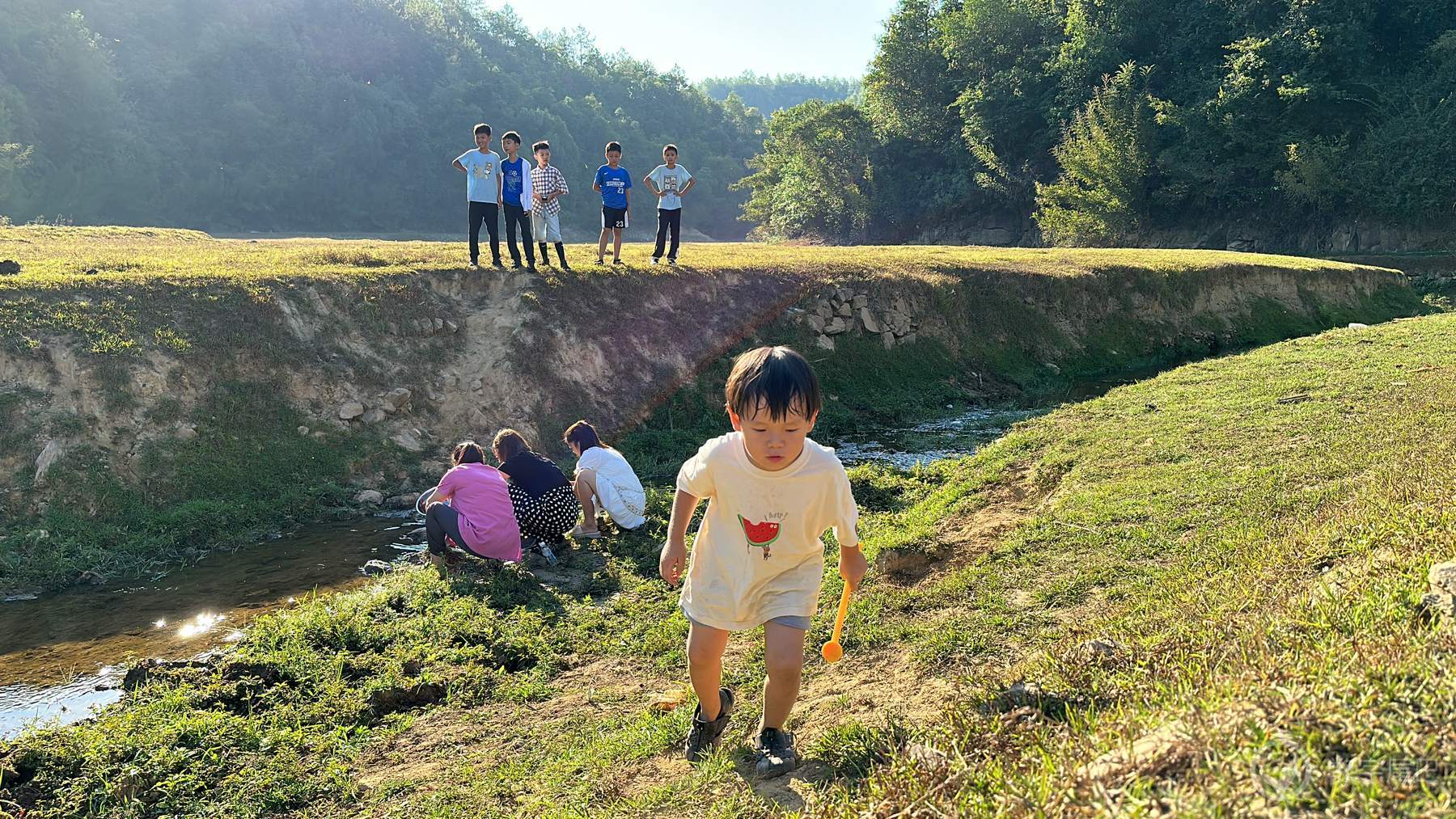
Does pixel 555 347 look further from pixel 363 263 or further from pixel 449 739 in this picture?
pixel 449 739

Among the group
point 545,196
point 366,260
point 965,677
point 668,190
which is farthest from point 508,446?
point 668,190

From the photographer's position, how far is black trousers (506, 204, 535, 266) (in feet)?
A: 44.3

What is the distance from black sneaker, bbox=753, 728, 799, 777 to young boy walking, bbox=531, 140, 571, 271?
11.0 meters

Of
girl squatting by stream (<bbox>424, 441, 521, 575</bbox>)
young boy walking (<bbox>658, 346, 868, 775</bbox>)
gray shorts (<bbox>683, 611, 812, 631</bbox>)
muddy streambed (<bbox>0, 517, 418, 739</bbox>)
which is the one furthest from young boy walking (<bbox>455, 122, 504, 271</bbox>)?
gray shorts (<bbox>683, 611, 812, 631</bbox>)

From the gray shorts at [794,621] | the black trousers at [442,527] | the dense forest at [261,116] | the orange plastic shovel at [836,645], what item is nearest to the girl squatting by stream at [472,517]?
the black trousers at [442,527]

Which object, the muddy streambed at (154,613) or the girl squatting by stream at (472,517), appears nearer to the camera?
the muddy streambed at (154,613)

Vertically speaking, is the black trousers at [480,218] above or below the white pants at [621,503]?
above

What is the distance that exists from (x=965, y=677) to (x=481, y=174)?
35.2 ft

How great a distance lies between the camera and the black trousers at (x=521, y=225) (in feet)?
44.3

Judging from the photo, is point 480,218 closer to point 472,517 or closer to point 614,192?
point 614,192

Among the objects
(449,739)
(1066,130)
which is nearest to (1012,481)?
(449,739)

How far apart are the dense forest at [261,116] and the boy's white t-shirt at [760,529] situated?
5261cm

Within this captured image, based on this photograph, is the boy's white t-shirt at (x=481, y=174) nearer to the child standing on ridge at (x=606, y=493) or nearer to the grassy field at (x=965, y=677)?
the child standing on ridge at (x=606, y=493)

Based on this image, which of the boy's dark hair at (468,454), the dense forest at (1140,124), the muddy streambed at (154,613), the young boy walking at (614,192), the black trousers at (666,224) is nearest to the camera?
the muddy streambed at (154,613)
